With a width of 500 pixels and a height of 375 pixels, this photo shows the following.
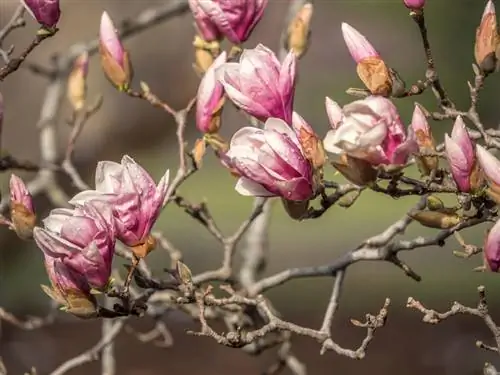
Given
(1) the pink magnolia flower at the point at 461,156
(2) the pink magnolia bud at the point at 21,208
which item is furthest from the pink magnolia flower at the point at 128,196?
(1) the pink magnolia flower at the point at 461,156

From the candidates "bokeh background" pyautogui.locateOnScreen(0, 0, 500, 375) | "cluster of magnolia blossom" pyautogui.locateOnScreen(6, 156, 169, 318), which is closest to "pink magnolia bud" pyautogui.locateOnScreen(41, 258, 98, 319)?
"cluster of magnolia blossom" pyautogui.locateOnScreen(6, 156, 169, 318)

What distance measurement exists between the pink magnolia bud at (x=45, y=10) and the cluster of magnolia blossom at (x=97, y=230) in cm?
18

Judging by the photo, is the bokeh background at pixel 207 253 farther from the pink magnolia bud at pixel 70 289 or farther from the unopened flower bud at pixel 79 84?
the pink magnolia bud at pixel 70 289

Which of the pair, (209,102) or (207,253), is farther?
(207,253)

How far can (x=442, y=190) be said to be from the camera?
63 centimetres

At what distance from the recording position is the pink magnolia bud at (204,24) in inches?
31.1

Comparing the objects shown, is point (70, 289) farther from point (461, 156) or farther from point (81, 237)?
point (461, 156)

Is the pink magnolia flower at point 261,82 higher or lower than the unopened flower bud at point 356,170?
higher

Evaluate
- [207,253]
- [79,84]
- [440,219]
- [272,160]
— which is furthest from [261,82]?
[207,253]

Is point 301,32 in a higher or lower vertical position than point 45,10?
lower

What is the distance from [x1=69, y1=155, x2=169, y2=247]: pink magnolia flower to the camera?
1.99 feet

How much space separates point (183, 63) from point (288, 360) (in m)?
2.76

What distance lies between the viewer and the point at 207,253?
2.97m

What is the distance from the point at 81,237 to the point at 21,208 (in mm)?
141
